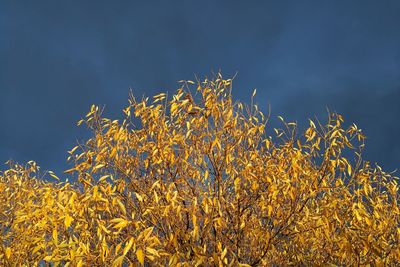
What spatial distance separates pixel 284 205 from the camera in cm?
577

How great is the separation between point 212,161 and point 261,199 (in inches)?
29.6

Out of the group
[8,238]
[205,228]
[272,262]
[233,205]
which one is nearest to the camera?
[205,228]

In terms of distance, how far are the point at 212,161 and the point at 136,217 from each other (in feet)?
3.89

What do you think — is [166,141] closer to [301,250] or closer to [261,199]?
[261,199]

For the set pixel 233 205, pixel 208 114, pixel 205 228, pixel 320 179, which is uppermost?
pixel 208 114

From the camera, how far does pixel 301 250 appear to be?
21.0 ft

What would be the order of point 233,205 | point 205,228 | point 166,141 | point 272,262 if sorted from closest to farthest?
1. point 205,228
2. point 233,205
3. point 166,141
4. point 272,262

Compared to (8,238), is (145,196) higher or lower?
lower

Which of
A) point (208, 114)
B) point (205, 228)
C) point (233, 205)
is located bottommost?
point (205, 228)

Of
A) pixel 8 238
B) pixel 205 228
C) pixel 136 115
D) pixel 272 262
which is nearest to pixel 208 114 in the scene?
pixel 136 115

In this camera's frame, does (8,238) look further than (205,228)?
Yes

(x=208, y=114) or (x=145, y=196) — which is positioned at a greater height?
(x=208, y=114)

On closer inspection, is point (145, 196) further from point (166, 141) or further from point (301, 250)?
point (301, 250)

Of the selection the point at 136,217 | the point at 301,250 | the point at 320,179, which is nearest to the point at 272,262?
the point at 301,250
